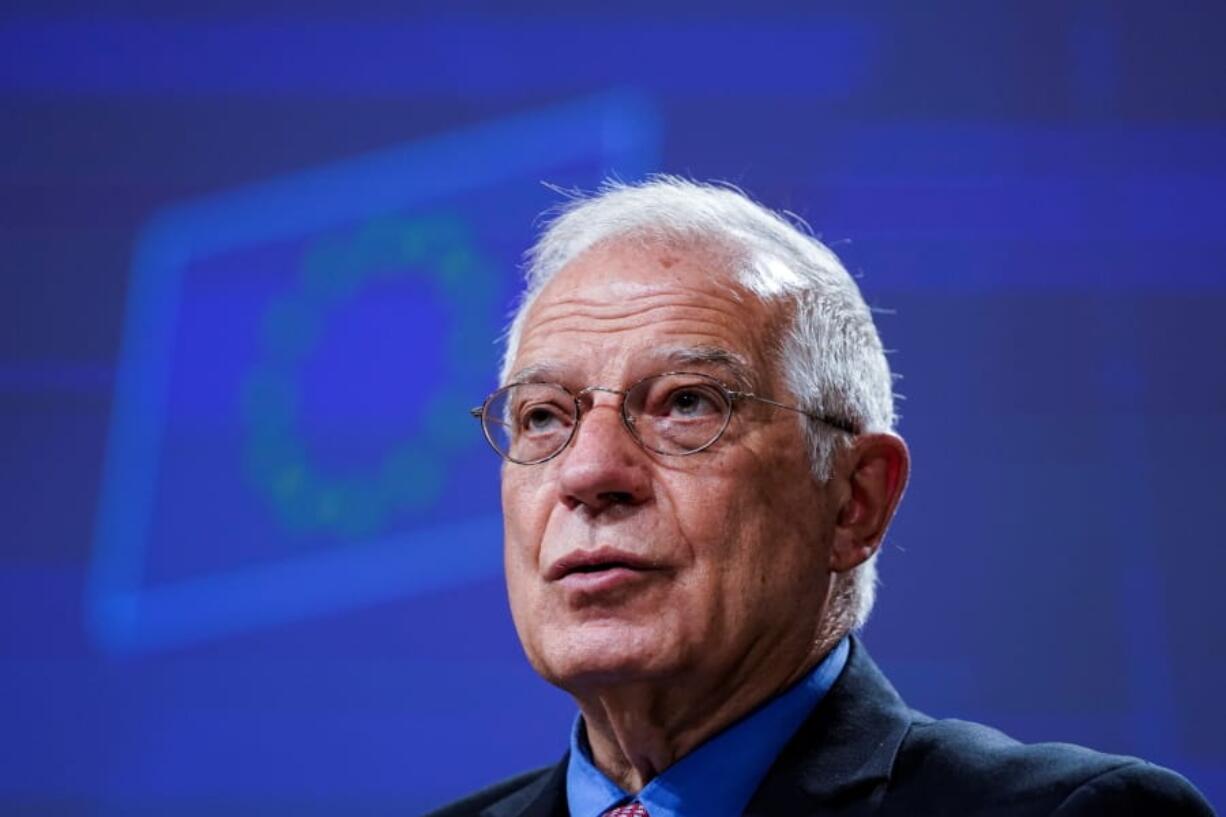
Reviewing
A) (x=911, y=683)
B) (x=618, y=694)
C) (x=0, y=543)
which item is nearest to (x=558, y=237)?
(x=618, y=694)

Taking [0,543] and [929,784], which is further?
[0,543]

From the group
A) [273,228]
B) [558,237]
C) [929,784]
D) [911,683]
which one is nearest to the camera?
[929,784]

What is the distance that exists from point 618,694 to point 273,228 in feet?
6.24

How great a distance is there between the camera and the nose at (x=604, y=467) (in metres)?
2.03

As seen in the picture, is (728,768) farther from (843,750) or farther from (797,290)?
(797,290)

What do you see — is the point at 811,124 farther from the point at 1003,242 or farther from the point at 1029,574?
the point at 1029,574

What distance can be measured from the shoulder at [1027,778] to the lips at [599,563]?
43 centimetres

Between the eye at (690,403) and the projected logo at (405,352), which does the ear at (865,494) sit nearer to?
the eye at (690,403)

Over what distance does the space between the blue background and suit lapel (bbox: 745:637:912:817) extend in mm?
1236

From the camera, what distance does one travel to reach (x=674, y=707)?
2086 millimetres

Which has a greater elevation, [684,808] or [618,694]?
[618,694]

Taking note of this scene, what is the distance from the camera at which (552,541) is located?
209 cm

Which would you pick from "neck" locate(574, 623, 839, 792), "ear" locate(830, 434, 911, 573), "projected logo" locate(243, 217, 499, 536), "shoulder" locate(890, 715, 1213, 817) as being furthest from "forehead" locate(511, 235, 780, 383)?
"projected logo" locate(243, 217, 499, 536)

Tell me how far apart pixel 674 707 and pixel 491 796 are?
59 cm
